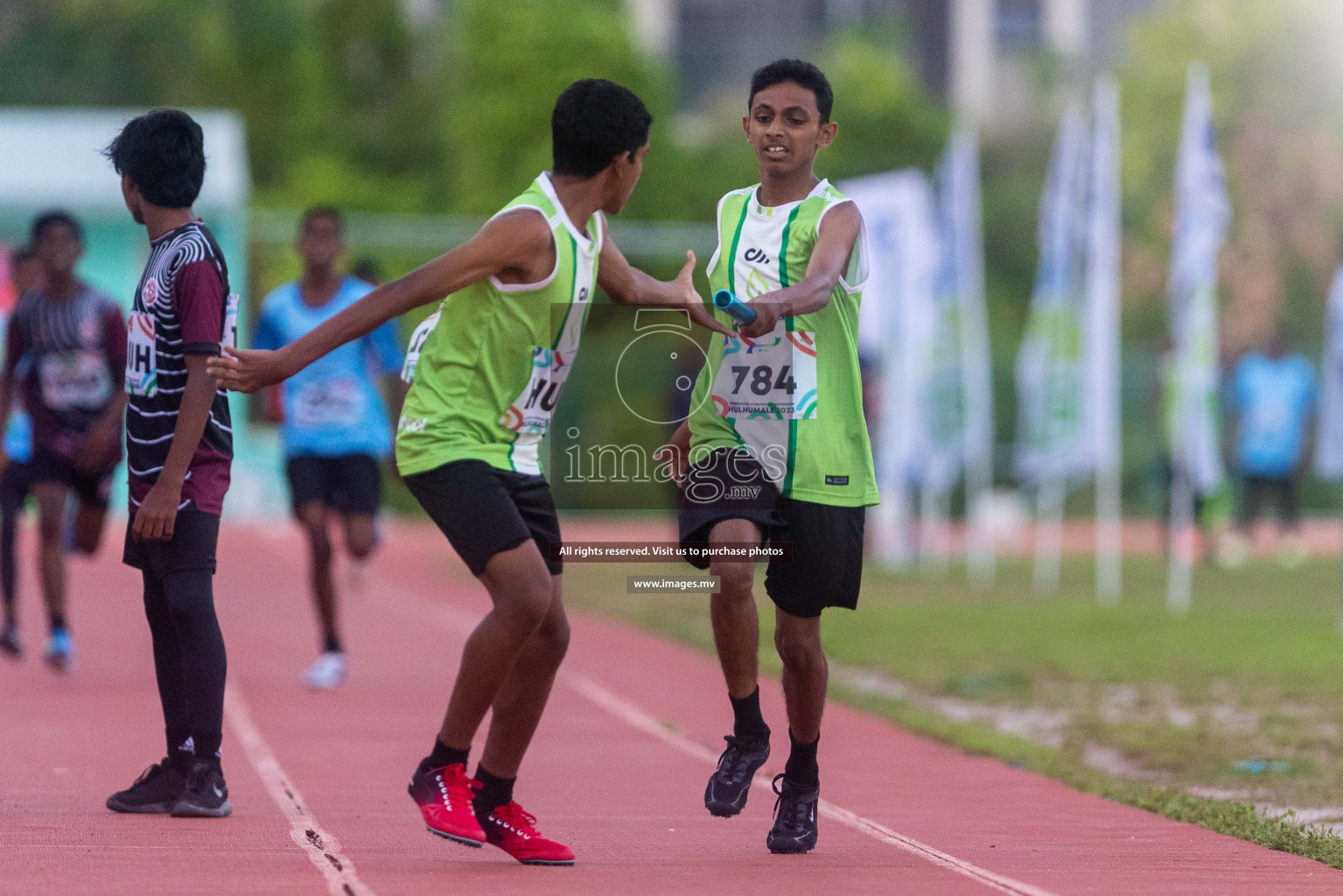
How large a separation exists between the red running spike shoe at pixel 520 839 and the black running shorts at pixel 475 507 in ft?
2.31

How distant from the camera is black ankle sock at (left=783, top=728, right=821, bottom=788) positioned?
5656 mm

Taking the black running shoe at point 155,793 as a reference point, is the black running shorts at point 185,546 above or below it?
above

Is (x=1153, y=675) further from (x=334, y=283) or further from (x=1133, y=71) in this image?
(x=1133, y=71)

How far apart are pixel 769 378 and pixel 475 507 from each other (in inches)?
42.1

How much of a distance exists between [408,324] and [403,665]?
17072 millimetres

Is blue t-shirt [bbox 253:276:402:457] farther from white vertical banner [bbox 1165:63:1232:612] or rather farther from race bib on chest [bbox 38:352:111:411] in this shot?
white vertical banner [bbox 1165:63:1232:612]

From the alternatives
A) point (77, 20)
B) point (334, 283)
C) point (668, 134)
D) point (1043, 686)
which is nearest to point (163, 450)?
point (334, 283)

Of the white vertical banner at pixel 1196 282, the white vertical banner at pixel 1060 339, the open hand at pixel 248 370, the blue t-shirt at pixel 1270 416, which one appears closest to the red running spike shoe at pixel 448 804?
the open hand at pixel 248 370

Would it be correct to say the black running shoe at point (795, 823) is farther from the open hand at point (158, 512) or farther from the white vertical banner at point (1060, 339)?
the white vertical banner at point (1060, 339)

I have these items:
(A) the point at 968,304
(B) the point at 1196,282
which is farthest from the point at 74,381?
(A) the point at 968,304

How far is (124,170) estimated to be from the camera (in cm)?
600

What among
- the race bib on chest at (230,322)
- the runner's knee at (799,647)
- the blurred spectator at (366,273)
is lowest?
the runner's knee at (799,647)

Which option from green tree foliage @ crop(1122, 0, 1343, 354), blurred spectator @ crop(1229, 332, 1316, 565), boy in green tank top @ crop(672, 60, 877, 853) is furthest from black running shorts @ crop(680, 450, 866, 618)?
green tree foliage @ crop(1122, 0, 1343, 354)

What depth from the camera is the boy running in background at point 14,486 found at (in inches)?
396
